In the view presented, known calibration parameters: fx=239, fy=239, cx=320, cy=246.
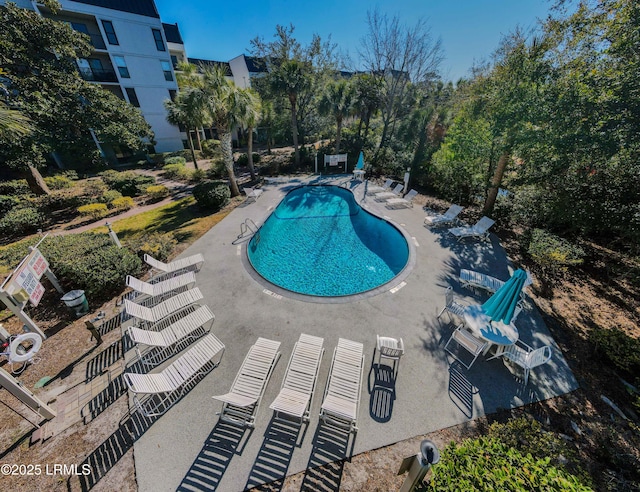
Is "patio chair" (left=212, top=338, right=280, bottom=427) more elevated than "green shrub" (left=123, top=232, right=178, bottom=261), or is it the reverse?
"green shrub" (left=123, top=232, right=178, bottom=261)

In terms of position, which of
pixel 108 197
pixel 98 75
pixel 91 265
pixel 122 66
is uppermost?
pixel 122 66

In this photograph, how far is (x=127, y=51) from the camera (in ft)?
89.0

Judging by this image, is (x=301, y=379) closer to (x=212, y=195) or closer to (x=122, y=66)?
(x=212, y=195)

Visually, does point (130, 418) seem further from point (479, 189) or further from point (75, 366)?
point (479, 189)

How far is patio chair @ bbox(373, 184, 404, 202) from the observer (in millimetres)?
17806

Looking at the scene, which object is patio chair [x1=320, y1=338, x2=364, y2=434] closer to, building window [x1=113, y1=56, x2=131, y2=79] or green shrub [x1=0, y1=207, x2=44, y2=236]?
green shrub [x1=0, y1=207, x2=44, y2=236]

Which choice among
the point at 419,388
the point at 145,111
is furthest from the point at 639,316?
the point at 145,111

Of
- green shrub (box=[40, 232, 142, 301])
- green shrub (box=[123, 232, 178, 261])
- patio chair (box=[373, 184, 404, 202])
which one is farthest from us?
Result: patio chair (box=[373, 184, 404, 202])

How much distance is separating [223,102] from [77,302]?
503 inches

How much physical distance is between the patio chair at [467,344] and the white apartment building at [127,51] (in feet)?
127

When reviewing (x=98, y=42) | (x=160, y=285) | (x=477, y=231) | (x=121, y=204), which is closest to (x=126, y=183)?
(x=121, y=204)

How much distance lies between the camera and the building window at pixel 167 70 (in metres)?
29.4

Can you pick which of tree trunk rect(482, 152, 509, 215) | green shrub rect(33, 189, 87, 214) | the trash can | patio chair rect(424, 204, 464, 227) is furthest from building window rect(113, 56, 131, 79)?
tree trunk rect(482, 152, 509, 215)

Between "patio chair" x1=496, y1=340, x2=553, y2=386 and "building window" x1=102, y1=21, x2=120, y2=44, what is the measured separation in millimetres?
42649
